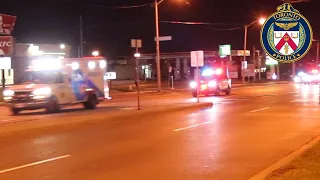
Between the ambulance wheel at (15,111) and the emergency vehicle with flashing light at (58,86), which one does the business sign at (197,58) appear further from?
the ambulance wheel at (15,111)

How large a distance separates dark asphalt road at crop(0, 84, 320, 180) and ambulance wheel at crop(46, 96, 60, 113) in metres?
3.20

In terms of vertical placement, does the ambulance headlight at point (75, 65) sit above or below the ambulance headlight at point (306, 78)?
above

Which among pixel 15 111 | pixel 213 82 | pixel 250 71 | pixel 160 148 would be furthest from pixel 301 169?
pixel 250 71

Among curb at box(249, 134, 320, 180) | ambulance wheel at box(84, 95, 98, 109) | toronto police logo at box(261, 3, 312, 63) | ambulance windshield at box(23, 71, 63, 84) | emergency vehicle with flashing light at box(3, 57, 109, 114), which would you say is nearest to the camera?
toronto police logo at box(261, 3, 312, 63)

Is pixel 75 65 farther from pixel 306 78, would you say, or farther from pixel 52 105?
pixel 306 78

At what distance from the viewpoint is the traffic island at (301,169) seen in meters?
8.03

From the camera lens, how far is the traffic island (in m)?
8.03

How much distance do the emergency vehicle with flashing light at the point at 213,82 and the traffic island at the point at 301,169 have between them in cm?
2720

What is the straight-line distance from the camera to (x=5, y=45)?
33406mm

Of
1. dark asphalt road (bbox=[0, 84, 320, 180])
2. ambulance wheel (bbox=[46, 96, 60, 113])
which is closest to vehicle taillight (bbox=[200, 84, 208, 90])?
ambulance wheel (bbox=[46, 96, 60, 113])

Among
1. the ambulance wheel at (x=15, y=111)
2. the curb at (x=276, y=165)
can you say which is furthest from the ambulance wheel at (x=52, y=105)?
the curb at (x=276, y=165)

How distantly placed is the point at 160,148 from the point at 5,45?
23.1 metres

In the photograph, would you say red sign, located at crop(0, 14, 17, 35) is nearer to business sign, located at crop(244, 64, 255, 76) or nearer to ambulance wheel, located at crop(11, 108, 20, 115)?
ambulance wheel, located at crop(11, 108, 20, 115)

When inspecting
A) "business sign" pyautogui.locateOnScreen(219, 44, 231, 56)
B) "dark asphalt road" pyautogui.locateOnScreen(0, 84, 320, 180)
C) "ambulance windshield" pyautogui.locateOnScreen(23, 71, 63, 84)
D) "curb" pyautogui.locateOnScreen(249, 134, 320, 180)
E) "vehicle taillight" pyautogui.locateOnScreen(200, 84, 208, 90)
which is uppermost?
"business sign" pyautogui.locateOnScreen(219, 44, 231, 56)
